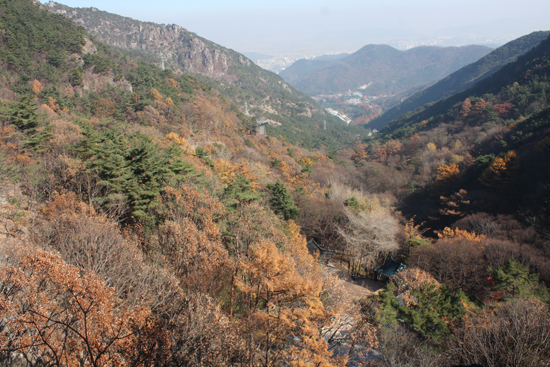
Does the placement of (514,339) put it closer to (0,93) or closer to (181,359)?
(181,359)

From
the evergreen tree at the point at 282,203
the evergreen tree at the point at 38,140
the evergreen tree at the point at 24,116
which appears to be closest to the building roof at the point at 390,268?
the evergreen tree at the point at 282,203

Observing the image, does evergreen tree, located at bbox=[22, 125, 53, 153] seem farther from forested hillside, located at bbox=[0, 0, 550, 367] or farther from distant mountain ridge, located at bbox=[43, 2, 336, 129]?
distant mountain ridge, located at bbox=[43, 2, 336, 129]

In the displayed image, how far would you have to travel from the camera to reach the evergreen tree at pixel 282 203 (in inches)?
967

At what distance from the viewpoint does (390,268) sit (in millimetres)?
24016

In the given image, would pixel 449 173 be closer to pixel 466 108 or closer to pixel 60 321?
pixel 466 108

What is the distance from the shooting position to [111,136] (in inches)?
778

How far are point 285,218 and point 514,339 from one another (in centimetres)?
1788

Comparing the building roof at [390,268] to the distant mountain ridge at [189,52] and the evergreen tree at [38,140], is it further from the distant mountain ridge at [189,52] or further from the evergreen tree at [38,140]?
the distant mountain ridge at [189,52]

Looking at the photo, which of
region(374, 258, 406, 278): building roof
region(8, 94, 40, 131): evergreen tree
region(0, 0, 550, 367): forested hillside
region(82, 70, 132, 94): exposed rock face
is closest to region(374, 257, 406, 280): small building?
region(374, 258, 406, 278): building roof

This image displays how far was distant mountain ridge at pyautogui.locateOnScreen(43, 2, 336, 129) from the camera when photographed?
125m

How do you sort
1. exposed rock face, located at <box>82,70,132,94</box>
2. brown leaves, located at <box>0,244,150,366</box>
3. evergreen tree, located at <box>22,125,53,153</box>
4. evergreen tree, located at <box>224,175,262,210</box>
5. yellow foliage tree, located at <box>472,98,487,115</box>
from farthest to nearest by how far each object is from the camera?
yellow foliage tree, located at <box>472,98,487,115</box>
exposed rock face, located at <box>82,70,132,94</box>
evergreen tree, located at <box>22,125,53,153</box>
evergreen tree, located at <box>224,175,262,210</box>
brown leaves, located at <box>0,244,150,366</box>

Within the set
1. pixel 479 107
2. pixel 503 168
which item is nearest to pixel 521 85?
pixel 479 107

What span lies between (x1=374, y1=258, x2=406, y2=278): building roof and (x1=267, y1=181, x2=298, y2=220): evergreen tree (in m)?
8.47

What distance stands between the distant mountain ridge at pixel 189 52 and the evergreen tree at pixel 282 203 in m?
96.9
